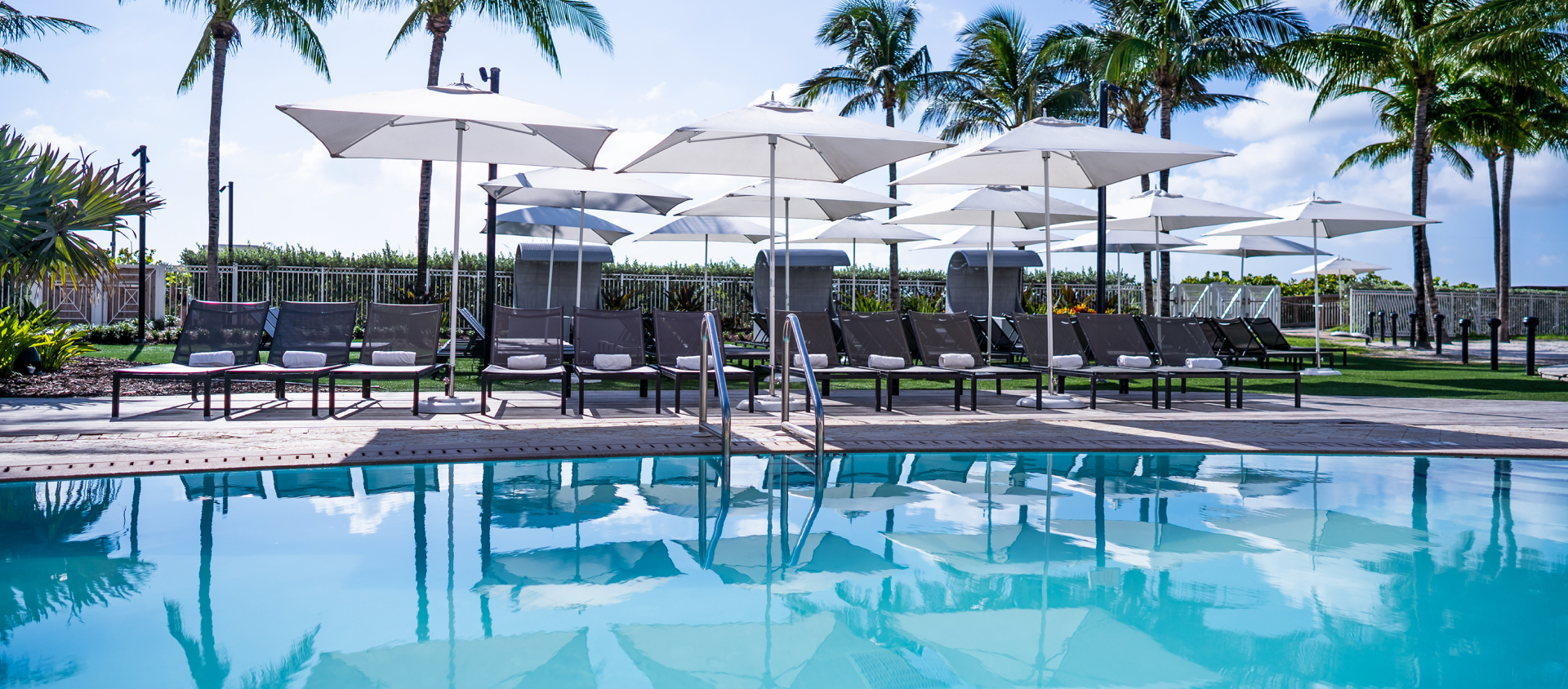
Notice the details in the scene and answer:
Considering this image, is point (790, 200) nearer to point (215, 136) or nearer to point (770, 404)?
point (770, 404)

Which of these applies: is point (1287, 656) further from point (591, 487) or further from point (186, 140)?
point (186, 140)

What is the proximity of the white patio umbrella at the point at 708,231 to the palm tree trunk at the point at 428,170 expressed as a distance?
401 cm

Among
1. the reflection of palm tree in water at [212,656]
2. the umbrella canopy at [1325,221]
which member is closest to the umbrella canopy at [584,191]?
the reflection of palm tree in water at [212,656]

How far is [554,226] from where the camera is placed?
12.4 m

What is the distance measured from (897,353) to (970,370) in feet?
2.64

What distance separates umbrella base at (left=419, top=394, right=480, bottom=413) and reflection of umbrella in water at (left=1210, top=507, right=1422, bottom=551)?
5336 millimetres

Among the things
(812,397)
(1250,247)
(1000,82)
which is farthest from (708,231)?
(1000,82)

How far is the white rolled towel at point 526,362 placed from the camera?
773 cm

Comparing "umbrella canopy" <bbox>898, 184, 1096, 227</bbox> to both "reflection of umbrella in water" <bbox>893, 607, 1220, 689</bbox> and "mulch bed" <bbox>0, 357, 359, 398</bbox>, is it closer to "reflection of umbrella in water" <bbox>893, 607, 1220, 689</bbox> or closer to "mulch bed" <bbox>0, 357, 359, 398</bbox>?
"mulch bed" <bbox>0, 357, 359, 398</bbox>

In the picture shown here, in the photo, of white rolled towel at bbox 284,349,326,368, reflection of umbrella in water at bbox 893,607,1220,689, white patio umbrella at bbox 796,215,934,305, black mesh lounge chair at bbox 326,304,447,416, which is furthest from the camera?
white patio umbrella at bbox 796,215,934,305

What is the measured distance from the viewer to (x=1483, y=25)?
17.8 metres

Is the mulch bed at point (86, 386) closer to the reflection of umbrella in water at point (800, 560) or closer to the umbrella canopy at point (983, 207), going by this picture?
the umbrella canopy at point (983, 207)

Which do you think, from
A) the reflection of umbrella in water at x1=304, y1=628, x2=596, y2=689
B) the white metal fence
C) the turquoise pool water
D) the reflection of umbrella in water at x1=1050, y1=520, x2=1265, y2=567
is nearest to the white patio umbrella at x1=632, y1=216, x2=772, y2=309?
the turquoise pool water

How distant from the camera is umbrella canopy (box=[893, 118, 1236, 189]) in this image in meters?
7.69
